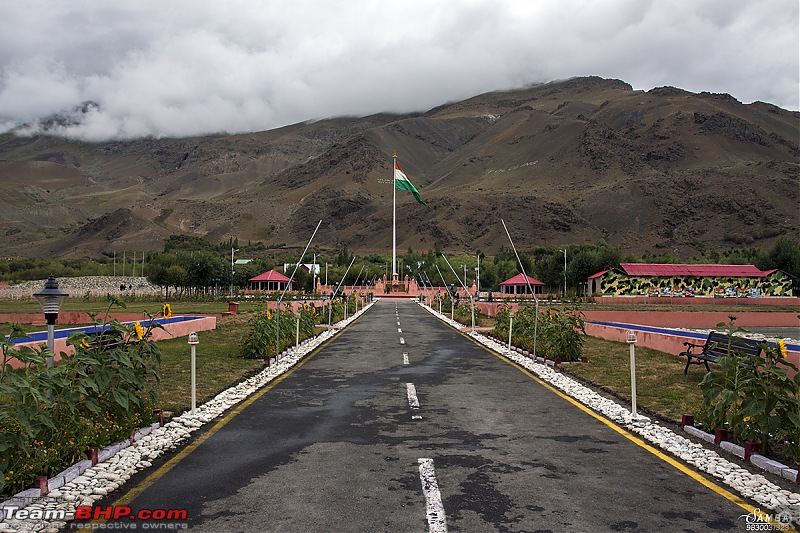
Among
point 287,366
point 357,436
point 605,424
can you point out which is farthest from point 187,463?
point 287,366

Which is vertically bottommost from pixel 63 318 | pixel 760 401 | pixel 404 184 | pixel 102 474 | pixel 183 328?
pixel 102 474

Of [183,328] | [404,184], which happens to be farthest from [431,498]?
[404,184]

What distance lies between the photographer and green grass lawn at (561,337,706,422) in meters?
12.2

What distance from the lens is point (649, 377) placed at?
1580 centimetres

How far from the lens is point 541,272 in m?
104

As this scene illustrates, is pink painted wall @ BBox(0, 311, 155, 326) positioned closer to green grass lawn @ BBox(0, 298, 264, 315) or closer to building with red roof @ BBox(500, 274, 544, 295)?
green grass lawn @ BBox(0, 298, 264, 315)

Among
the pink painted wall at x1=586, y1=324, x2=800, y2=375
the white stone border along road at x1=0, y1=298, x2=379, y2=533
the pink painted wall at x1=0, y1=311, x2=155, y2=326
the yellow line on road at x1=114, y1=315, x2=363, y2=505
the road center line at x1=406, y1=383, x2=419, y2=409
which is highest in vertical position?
the pink painted wall at x1=0, y1=311, x2=155, y2=326

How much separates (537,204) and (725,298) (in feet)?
→ 391

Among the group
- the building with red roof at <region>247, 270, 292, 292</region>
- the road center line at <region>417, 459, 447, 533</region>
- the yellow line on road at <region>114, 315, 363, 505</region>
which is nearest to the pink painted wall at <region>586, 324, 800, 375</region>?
the road center line at <region>417, 459, 447, 533</region>

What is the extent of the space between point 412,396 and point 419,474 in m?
5.44

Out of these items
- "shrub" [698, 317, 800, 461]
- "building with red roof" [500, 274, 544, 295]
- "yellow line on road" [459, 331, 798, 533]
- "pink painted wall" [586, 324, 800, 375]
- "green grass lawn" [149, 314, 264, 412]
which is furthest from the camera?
"building with red roof" [500, 274, 544, 295]

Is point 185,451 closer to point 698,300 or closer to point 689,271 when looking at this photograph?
point 698,300

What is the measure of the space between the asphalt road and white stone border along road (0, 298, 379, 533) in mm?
355

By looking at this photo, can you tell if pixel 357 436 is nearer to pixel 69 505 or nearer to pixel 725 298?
pixel 69 505
